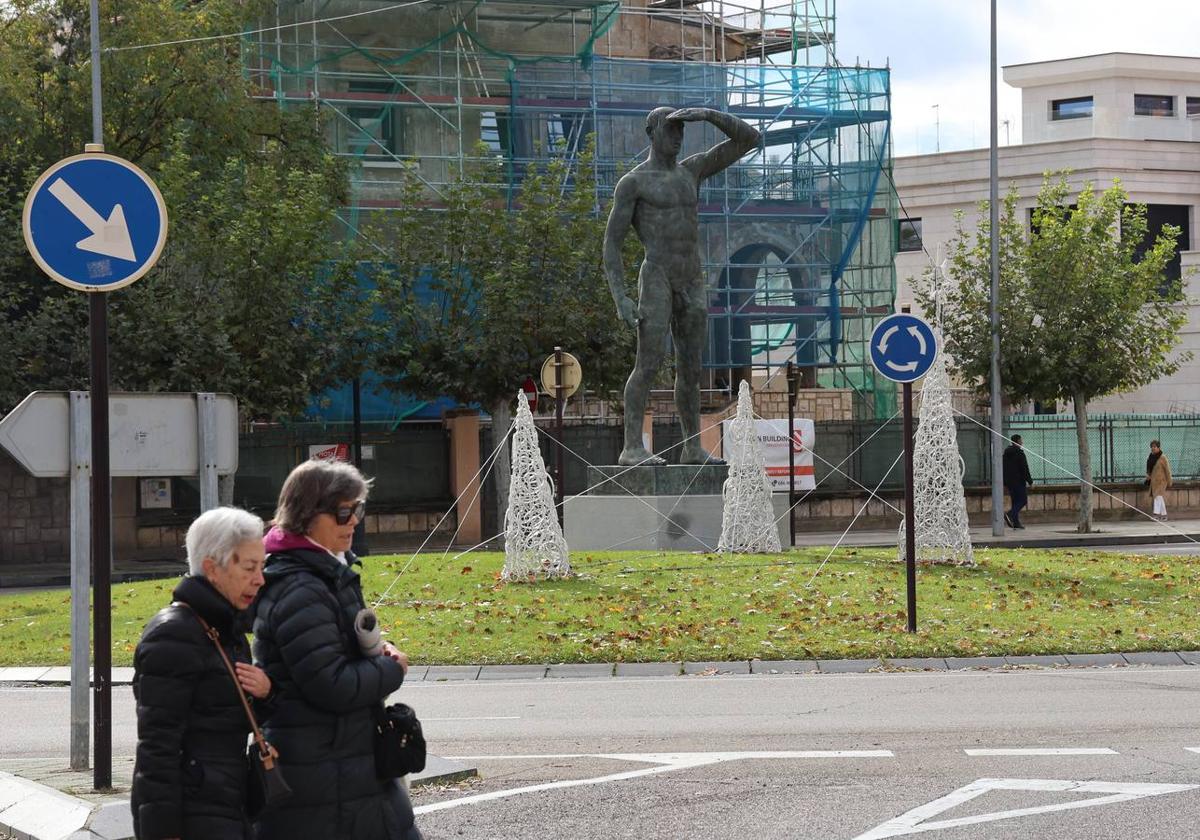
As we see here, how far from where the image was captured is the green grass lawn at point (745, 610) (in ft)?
43.8

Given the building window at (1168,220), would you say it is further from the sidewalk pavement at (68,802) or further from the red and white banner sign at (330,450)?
the sidewalk pavement at (68,802)

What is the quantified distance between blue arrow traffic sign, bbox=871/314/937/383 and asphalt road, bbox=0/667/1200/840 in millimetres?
2939

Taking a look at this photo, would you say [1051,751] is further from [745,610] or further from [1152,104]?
[1152,104]

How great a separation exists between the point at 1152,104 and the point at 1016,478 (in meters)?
31.9

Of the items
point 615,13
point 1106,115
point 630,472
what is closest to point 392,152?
point 615,13

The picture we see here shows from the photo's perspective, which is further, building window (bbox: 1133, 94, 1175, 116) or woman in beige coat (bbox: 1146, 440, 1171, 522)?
building window (bbox: 1133, 94, 1175, 116)

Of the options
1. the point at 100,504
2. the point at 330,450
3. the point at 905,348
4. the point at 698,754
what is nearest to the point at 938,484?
the point at 905,348

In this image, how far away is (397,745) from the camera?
14.9 feet

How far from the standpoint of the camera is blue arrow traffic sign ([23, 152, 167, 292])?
7887 mm

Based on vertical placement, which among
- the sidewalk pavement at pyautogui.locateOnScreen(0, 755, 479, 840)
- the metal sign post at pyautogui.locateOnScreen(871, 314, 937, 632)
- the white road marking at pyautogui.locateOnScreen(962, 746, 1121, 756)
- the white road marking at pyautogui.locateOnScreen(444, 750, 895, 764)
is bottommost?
the white road marking at pyautogui.locateOnScreen(444, 750, 895, 764)

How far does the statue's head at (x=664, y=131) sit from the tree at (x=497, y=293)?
14041mm

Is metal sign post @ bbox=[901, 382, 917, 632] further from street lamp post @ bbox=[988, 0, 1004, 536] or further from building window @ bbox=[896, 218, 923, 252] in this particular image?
building window @ bbox=[896, 218, 923, 252]

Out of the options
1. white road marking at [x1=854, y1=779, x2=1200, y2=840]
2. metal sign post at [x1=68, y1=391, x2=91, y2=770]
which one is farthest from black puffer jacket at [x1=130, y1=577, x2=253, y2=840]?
metal sign post at [x1=68, y1=391, x2=91, y2=770]

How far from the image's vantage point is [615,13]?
3978 centimetres
